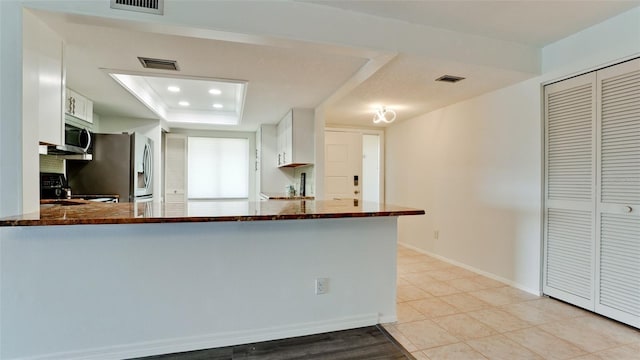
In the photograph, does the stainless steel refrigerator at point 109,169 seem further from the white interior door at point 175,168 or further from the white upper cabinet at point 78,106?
the white interior door at point 175,168

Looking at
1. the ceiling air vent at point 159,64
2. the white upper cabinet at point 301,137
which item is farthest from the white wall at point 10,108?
the white upper cabinet at point 301,137

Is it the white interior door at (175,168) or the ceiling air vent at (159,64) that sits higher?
the ceiling air vent at (159,64)

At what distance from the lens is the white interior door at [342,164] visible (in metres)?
5.26

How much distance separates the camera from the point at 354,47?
2203 mm

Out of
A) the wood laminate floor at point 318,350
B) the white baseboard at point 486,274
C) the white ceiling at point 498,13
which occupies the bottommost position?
the wood laminate floor at point 318,350

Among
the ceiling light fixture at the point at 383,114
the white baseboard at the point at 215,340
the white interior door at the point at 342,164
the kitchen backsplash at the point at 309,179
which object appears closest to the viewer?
the white baseboard at the point at 215,340

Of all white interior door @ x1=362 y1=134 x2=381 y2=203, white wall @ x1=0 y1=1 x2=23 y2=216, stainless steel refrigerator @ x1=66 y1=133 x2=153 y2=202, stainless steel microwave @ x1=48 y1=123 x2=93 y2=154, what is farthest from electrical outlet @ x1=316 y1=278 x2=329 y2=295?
white interior door @ x1=362 y1=134 x2=381 y2=203

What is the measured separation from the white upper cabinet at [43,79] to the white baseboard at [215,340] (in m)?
1.36

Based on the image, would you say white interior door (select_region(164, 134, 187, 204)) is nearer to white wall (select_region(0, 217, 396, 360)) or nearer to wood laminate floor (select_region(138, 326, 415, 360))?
white wall (select_region(0, 217, 396, 360))

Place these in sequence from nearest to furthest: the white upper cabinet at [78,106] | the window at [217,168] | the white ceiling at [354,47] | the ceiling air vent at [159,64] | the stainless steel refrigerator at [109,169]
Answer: the white ceiling at [354,47] < the ceiling air vent at [159,64] < the white upper cabinet at [78,106] < the stainless steel refrigerator at [109,169] < the window at [217,168]

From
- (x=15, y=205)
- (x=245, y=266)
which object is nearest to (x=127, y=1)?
(x=15, y=205)

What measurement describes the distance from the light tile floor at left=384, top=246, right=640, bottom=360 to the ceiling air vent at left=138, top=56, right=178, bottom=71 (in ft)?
9.10

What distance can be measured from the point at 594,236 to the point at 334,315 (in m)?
2.23

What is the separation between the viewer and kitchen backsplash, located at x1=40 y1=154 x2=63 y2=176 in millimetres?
3345
